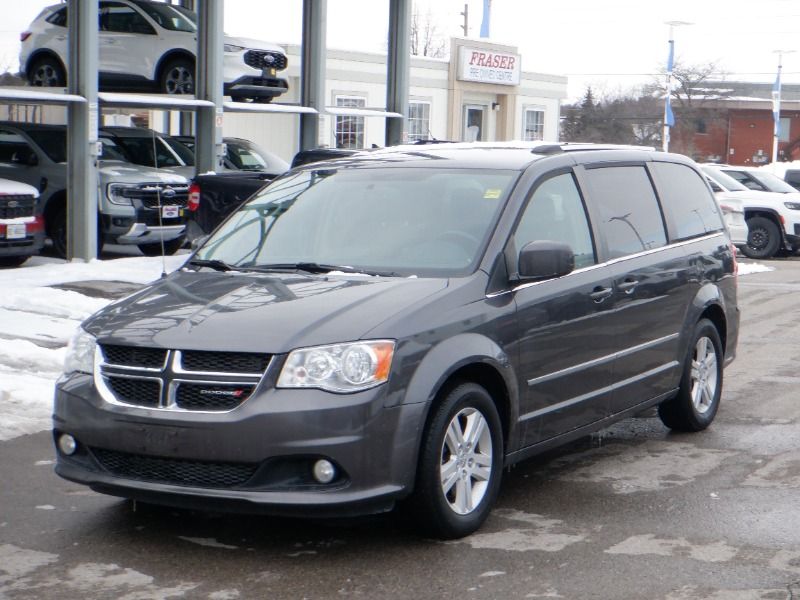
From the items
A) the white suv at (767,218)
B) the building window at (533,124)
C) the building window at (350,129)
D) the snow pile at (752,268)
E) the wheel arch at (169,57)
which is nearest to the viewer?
the wheel arch at (169,57)

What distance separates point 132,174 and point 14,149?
1839 mm

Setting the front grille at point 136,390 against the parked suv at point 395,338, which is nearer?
the parked suv at point 395,338

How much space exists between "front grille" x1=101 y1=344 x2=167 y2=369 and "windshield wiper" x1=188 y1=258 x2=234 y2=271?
1070 mm

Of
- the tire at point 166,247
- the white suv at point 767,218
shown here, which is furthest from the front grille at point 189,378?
the white suv at point 767,218

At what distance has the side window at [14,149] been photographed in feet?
58.1

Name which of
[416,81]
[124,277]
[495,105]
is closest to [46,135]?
[124,277]

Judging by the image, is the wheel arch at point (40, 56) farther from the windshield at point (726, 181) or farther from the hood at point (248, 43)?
the windshield at point (726, 181)

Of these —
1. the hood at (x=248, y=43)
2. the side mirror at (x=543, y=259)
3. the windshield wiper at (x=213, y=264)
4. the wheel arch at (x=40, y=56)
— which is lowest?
the windshield wiper at (x=213, y=264)

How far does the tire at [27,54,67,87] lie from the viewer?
19.9 metres

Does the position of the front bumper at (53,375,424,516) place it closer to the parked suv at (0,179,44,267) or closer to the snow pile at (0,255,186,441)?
the snow pile at (0,255,186,441)

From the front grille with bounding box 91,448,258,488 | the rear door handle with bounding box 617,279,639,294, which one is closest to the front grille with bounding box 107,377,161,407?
the front grille with bounding box 91,448,258,488

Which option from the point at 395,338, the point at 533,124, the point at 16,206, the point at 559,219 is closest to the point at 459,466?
the point at 395,338

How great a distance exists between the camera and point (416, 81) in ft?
121

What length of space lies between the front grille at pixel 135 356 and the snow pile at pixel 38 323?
259cm
